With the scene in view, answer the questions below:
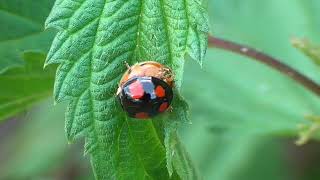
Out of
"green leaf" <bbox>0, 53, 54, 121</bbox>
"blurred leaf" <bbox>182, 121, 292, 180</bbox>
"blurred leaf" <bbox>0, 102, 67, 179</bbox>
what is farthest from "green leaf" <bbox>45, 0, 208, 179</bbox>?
"blurred leaf" <bbox>0, 102, 67, 179</bbox>

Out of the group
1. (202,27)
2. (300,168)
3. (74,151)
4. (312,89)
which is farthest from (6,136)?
(202,27)

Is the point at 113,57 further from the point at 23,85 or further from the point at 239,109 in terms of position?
the point at 239,109

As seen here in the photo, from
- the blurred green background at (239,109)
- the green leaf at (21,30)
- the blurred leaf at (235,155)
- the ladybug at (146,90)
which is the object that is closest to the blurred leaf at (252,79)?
the blurred green background at (239,109)

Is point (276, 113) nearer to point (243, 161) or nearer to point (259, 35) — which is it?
point (259, 35)

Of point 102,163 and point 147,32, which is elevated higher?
point 147,32

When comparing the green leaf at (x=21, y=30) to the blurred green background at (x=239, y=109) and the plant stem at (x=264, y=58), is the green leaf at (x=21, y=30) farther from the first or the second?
the plant stem at (x=264, y=58)

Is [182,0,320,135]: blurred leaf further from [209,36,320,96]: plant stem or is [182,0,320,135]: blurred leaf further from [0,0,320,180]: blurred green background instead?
[209,36,320,96]: plant stem
